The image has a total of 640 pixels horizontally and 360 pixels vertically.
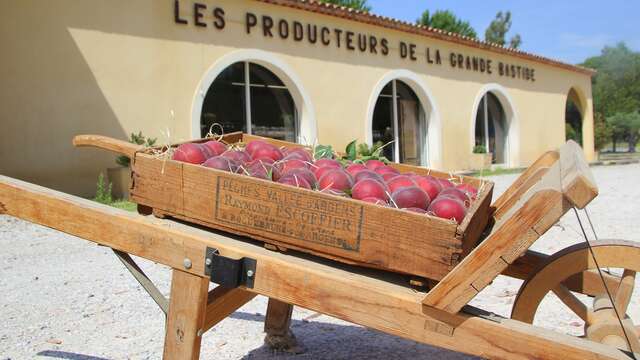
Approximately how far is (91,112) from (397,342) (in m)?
6.96

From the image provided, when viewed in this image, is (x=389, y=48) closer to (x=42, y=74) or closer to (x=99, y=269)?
(x=42, y=74)

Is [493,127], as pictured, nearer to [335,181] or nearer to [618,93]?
[335,181]

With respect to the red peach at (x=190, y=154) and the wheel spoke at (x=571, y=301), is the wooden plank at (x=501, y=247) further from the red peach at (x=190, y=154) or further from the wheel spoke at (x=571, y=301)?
the red peach at (x=190, y=154)

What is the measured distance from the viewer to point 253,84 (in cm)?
1085

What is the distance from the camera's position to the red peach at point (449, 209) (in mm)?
1618

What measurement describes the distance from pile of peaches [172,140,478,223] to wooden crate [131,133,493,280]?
9cm

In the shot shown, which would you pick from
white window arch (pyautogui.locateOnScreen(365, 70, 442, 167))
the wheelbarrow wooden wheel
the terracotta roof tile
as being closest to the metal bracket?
the wheelbarrow wooden wheel

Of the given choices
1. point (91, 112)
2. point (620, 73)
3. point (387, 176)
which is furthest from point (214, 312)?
point (620, 73)

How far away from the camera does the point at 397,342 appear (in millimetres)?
2941

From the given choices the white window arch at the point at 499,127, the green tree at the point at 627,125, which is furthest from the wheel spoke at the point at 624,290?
the green tree at the point at 627,125

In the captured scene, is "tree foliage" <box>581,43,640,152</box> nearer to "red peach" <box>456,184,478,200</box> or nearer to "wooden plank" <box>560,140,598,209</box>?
"red peach" <box>456,184,478,200</box>

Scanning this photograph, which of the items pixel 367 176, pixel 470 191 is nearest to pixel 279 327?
pixel 367 176

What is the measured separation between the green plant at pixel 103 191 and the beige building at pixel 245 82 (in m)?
0.21

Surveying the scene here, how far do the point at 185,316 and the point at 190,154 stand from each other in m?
A: 0.59
